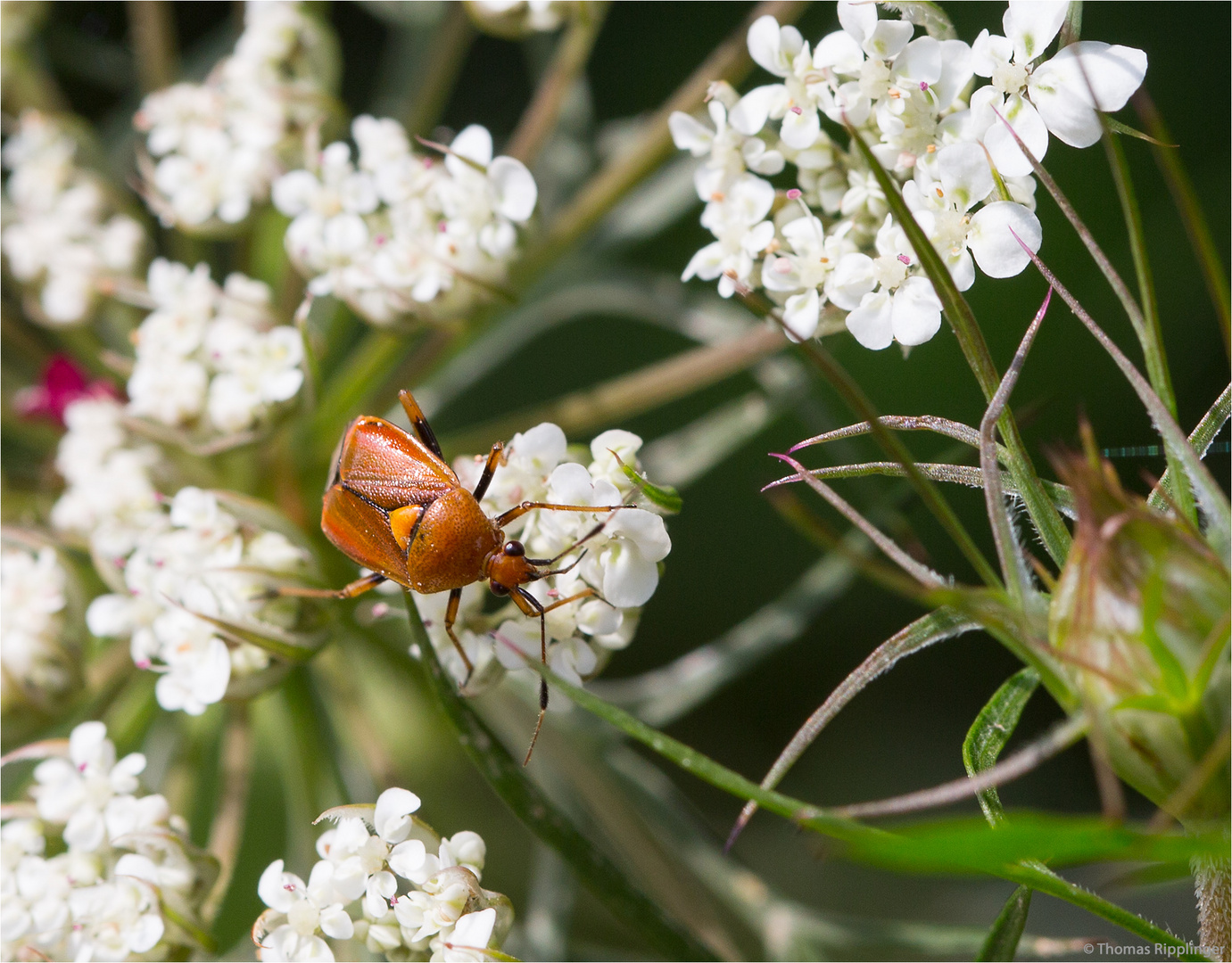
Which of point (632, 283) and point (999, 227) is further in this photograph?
point (632, 283)

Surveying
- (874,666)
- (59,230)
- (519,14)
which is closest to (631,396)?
(519,14)

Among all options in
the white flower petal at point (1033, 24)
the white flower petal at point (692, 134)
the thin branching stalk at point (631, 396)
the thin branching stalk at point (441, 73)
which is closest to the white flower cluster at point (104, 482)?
the thin branching stalk at point (631, 396)

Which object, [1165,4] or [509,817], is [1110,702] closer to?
[1165,4]

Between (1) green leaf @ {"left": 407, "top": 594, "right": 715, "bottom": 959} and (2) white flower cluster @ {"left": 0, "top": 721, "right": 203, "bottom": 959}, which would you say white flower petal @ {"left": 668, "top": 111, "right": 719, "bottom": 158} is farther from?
(2) white flower cluster @ {"left": 0, "top": 721, "right": 203, "bottom": 959}

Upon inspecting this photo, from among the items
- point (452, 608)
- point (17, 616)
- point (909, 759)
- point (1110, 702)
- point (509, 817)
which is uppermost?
point (1110, 702)

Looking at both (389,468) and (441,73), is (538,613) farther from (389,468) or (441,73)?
(441,73)

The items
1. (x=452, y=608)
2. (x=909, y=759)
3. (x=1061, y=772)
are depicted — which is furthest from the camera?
(x=909, y=759)

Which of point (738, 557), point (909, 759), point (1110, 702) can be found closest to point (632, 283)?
point (738, 557)
